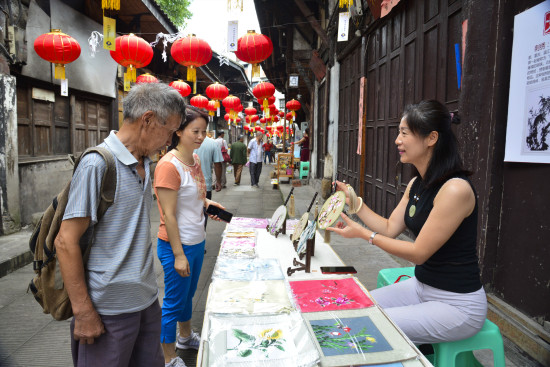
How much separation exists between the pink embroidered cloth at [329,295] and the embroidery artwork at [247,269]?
0.20 metres

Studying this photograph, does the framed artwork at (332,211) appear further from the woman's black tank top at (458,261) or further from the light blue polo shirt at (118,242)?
the light blue polo shirt at (118,242)

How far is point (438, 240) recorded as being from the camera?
1928 mm

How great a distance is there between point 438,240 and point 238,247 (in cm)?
163

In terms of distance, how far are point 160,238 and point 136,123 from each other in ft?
4.04

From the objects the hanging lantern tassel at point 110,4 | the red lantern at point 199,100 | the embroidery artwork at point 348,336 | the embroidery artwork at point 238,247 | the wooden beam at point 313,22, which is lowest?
the embroidery artwork at point 348,336

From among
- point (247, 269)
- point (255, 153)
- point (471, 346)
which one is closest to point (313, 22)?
point (255, 153)

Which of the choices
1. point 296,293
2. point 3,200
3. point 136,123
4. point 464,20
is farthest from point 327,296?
point 3,200

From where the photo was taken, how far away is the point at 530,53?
246 cm

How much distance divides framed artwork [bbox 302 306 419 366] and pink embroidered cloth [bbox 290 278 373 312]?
0.21 ft

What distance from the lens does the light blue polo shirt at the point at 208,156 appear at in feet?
19.3

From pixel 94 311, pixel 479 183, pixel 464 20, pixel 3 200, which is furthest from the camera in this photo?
pixel 3 200

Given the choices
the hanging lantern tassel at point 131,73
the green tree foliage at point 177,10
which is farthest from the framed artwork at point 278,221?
the green tree foliage at point 177,10

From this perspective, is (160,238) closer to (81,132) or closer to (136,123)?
(136,123)

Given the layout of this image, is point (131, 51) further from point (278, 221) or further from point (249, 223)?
point (278, 221)
